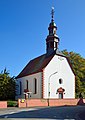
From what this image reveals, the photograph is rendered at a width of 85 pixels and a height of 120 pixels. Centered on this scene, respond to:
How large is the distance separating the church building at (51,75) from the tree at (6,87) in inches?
119

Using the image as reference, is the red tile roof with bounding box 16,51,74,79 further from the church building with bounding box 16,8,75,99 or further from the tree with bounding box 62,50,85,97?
the tree with bounding box 62,50,85,97

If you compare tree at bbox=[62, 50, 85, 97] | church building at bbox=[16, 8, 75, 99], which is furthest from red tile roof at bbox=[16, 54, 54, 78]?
tree at bbox=[62, 50, 85, 97]

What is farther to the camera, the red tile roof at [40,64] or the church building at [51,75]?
the red tile roof at [40,64]

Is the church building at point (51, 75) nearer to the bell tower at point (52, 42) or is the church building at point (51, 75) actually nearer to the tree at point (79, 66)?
the bell tower at point (52, 42)

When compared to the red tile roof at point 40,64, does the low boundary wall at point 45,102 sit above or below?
below

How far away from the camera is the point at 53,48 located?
171ft

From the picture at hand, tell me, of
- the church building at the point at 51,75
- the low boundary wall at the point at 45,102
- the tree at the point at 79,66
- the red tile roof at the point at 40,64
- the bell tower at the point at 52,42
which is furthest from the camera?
the tree at the point at 79,66

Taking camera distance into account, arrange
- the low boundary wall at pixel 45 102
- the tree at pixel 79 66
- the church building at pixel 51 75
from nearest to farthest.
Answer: the low boundary wall at pixel 45 102 → the church building at pixel 51 75 → the tree at pixel 79 66

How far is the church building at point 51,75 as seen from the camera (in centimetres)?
4950

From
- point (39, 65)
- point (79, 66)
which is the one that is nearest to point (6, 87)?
point (39, 65)

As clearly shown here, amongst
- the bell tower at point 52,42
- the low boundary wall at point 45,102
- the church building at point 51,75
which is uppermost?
the bell tower at point 52,42

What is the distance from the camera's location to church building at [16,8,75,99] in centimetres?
4950

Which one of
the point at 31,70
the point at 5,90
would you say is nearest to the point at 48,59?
the point at 31,70

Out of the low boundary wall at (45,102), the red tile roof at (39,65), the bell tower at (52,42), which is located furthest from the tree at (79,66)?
the low boundary wall at (45,102)
